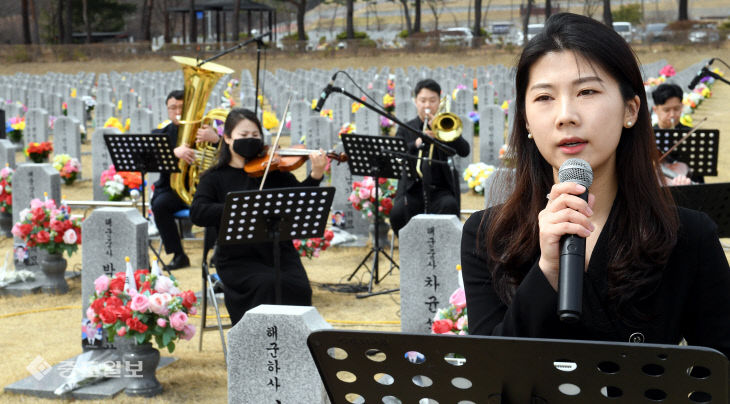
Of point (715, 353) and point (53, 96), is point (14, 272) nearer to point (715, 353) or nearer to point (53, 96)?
point (715, 353)

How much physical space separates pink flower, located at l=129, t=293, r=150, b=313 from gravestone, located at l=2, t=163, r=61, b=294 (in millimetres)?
3273

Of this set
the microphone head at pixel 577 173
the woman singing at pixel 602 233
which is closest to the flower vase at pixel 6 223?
the woman singing at pixel 602 233

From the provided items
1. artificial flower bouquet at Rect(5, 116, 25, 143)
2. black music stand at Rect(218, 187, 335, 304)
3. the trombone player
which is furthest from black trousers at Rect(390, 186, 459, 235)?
artificial flower bouquet at Rect(5, 116, 25, 143)

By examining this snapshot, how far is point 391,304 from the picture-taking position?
24.7ft

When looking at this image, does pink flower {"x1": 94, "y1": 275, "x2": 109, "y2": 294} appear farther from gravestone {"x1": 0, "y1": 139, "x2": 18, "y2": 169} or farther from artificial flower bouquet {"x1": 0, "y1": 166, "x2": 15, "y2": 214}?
gravestone {"x1": 0, "y1": 139, "x2": 18, "y2": 169}

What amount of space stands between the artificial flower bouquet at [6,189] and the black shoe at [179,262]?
189 cm

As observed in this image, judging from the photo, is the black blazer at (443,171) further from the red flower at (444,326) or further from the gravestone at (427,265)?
the red flower at (444,326)

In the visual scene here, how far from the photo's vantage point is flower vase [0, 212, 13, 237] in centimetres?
995

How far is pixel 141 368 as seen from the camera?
17.6 feet

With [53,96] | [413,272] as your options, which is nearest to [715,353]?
[413,272]

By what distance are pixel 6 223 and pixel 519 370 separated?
30.7ft

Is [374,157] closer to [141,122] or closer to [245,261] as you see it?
[245,261]

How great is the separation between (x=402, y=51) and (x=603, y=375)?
1743 inches

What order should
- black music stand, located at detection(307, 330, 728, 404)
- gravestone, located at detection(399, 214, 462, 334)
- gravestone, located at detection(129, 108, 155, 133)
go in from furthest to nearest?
gravestone, located at detection(129, 108, 155, 133), gravestone, located at detection(399, 214, 462, 334), black music stand, located at detection(307, 330, 728, 404)
